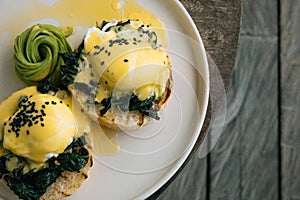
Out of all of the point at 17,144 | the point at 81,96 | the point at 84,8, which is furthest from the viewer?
the point at 84,8

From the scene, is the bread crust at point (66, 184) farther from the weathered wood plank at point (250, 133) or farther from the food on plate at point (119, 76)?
the weathered wood plank at point (250, 133)

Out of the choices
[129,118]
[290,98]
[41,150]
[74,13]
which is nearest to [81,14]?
[74,13]

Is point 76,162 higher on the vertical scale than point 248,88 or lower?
higher

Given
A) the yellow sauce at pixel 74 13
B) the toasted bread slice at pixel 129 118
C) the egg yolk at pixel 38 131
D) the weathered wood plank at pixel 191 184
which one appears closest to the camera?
the egg yolk at pixel 38 131

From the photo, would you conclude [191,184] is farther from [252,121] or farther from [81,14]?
[81,14]

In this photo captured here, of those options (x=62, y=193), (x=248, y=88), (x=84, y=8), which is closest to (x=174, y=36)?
(x=84, y=8)

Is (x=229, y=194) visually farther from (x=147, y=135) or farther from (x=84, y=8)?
(x=84, y=8)

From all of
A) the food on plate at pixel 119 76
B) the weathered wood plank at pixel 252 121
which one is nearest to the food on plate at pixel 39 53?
the food on plate at pixel 119 76
